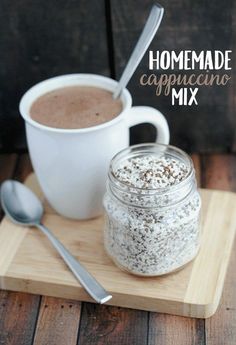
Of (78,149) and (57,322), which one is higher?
(78,149)

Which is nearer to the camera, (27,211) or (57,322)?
(57,322)

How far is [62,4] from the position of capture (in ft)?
2.82

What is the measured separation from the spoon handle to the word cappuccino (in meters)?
0.26

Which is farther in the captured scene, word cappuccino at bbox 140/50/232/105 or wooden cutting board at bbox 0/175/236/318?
word cappuccino at bbox 140/50/232/105

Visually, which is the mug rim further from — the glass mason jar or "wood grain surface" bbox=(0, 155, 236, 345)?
"wood grain surface" bbox=(0, 155, 236, 345)

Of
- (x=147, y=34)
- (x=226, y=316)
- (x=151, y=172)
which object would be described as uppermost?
(x=147, y=34)

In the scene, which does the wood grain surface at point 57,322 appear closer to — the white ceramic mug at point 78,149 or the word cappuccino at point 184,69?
the white ceramic mug at point 78,149

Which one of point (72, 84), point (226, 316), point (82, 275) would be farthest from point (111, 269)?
point (72, 84)

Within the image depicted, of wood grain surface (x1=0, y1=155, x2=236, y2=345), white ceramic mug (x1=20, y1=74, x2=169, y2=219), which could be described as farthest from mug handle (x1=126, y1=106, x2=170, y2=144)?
wood grain surface (x1=0, y1=155, x2=236, y2=345)

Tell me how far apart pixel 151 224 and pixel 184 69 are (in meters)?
0.27

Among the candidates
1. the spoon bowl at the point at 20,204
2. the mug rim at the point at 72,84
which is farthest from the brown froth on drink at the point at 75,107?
the spoon bowl at the point at 20,204

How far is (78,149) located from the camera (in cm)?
78

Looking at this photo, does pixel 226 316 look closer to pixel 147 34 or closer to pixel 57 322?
pixel 57 322

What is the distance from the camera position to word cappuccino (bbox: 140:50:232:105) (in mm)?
893
